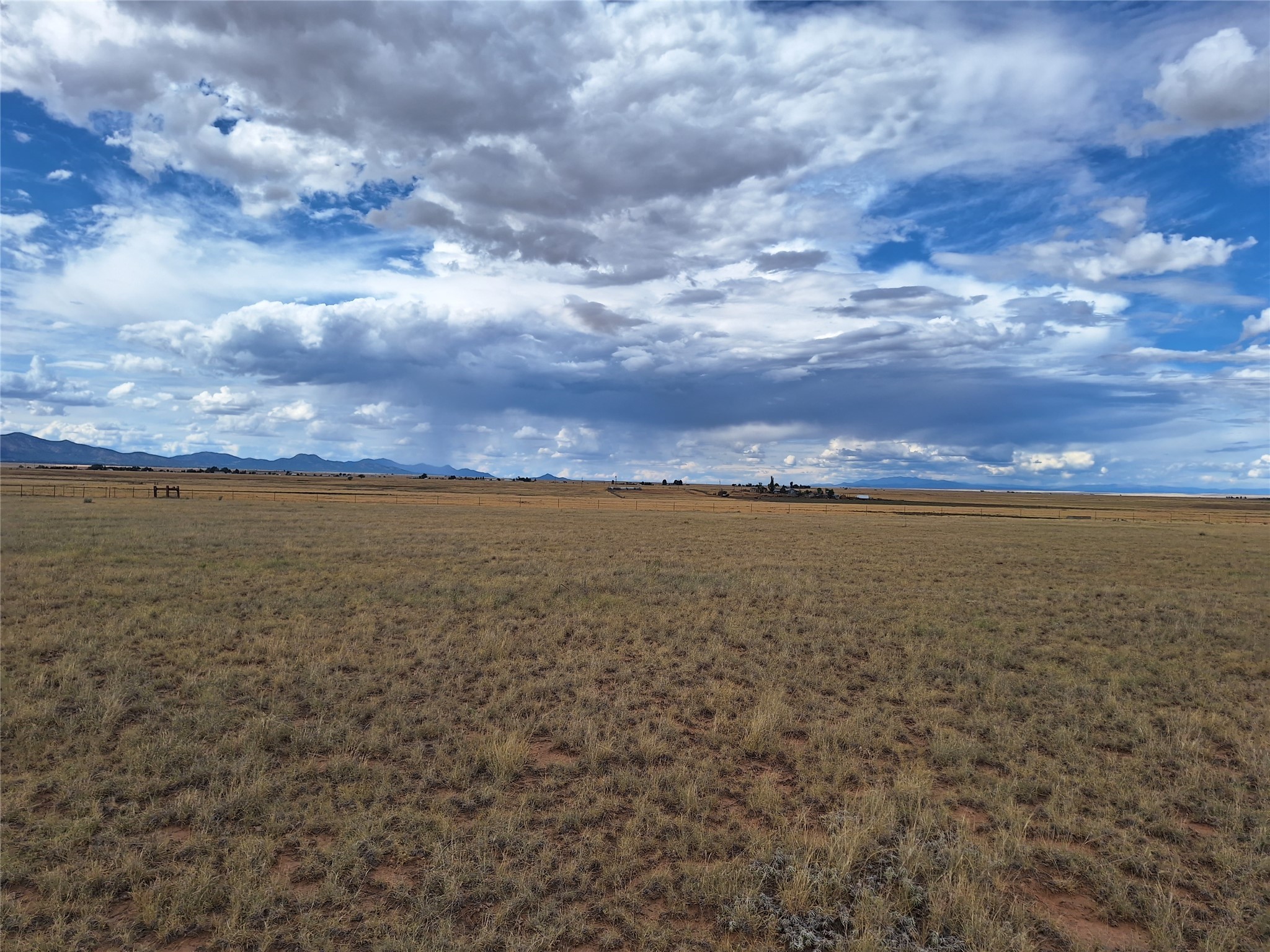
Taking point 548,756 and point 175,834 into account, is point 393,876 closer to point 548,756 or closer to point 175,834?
point 175,834

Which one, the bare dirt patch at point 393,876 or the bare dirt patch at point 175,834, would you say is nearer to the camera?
the bare dirt patch at point 393,876

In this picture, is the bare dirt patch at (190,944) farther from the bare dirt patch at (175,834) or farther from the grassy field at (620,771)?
the bare dirt patch at (175,834)

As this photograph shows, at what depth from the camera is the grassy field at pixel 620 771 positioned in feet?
18.5

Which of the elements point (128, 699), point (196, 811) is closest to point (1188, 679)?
point (196, 811)

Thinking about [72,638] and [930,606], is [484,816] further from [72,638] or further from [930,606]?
[930,606]

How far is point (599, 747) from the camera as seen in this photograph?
889cm

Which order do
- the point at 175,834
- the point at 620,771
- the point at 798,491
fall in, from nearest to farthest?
the point at 175,834 < the point at 620,771 < the point at 798,491

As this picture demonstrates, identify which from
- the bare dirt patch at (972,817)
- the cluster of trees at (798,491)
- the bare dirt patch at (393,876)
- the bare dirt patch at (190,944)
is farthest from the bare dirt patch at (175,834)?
the cluster of trees at (798,491)

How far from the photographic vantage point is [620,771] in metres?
8.24

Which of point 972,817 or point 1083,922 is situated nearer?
point 1083,922

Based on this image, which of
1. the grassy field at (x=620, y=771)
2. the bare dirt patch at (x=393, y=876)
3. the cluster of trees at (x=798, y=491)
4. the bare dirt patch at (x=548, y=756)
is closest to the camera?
the grassy field at (x=620, y=771)

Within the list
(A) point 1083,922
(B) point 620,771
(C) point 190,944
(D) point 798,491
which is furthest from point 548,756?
(D) point 798,491

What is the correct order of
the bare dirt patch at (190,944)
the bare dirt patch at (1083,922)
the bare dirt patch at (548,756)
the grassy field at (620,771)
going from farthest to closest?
1. the bare dirt patch at (548,756)
2. the grassy field at (620,771)
3. the bare dirt patch at (1083,922)
4. the bare dirt patch at (190,944)

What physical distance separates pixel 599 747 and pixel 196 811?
478cm
